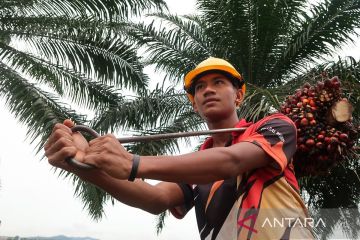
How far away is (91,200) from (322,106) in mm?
6370

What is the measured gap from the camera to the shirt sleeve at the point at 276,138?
1830 mm

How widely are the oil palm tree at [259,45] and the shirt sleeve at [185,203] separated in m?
5.07

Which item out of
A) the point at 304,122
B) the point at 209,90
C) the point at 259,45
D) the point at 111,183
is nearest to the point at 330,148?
the point at 304,122

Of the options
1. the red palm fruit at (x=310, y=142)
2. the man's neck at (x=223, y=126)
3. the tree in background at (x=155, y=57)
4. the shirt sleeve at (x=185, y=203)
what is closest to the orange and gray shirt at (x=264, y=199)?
the man's neck at (x=223, y=126)

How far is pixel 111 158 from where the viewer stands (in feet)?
5.02

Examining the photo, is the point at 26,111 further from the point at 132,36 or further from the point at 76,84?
the point at 132,36

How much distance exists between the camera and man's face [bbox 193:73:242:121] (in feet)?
7.20

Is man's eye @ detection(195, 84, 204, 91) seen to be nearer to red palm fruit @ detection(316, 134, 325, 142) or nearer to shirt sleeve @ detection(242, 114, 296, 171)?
shirt sleeve @ detection(242, 114, 296, 171)

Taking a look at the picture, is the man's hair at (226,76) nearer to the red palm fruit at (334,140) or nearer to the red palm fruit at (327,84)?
the red palm fruit at (334,140)

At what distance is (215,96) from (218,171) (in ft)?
1.84

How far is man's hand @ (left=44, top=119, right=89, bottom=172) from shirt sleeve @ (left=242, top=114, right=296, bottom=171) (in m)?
0.56

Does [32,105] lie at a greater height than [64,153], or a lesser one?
greater

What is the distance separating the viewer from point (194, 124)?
8.30 m

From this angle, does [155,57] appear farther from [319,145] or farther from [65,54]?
[319,145]
